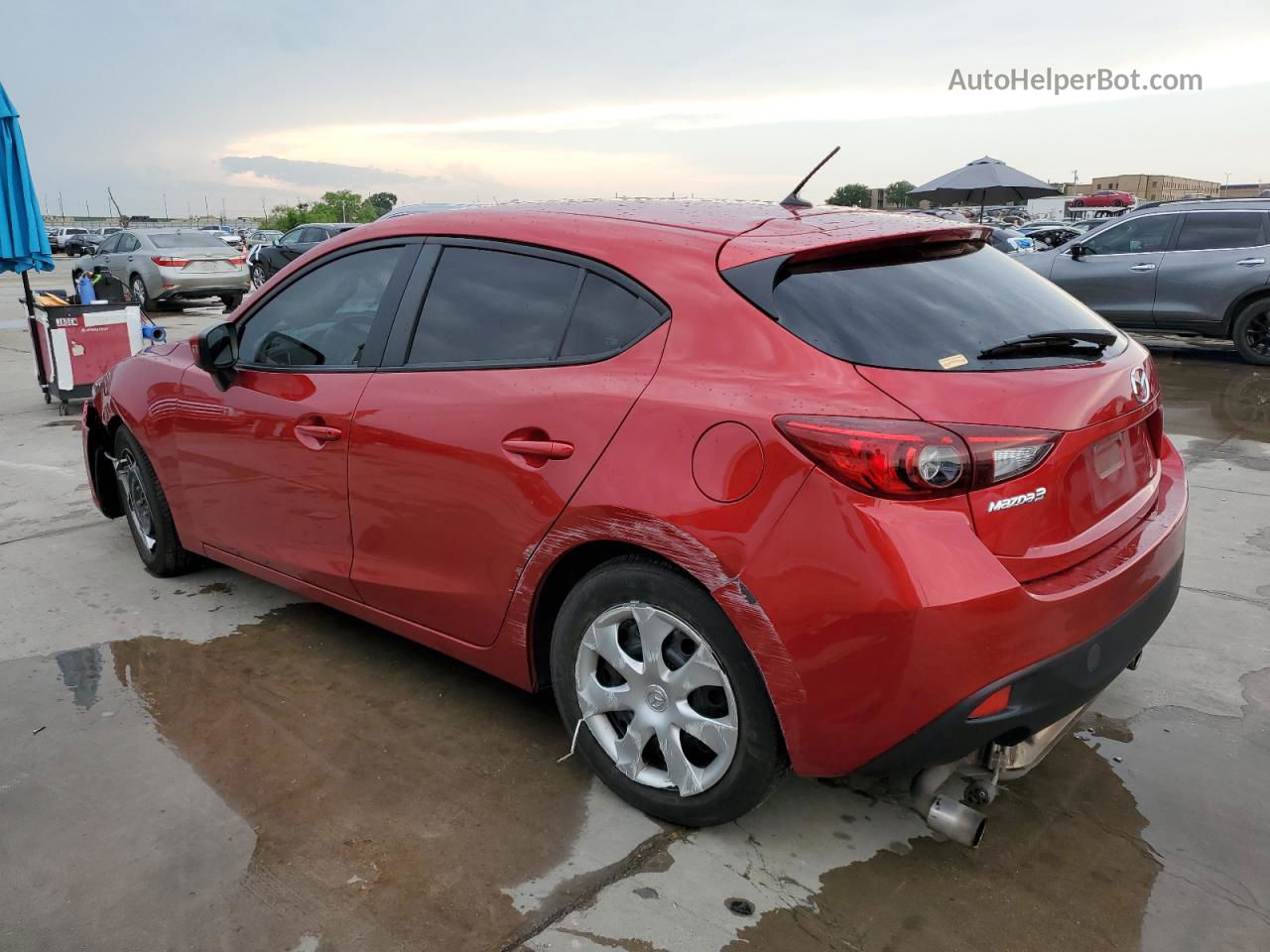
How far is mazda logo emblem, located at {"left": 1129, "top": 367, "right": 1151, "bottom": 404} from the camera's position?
2676 millimetres

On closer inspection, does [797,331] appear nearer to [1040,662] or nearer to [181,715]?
[1040,662]

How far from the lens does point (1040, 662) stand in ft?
7.36

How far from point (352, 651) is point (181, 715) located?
662mm

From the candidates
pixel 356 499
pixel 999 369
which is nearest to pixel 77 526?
pixel 356 499

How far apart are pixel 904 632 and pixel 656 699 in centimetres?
75

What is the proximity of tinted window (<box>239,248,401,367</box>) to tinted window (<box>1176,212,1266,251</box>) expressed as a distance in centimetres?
1032

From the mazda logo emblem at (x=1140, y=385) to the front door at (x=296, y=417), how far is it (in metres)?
2.23

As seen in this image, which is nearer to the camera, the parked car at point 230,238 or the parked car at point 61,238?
the parked car at point 230,238

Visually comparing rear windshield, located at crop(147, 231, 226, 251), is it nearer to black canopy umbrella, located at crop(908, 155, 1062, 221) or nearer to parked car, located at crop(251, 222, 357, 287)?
parked car, located at crop(251, 222, 357, 287)

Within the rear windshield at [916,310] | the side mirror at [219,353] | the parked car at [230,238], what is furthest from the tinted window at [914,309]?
the parked car at [230,238]

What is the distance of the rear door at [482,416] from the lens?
A: 8.71 feet

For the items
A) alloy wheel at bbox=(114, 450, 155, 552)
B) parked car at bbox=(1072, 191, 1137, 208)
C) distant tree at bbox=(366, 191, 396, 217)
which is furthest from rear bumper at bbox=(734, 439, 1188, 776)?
distant tree at bbox=(366, 191, 396, 217)

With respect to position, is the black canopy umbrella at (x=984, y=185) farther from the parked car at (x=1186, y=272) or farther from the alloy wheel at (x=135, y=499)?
the alloy wheel at (x=135, y=499)

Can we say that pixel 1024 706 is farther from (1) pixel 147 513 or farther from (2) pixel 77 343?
(2) pixel 77 343
